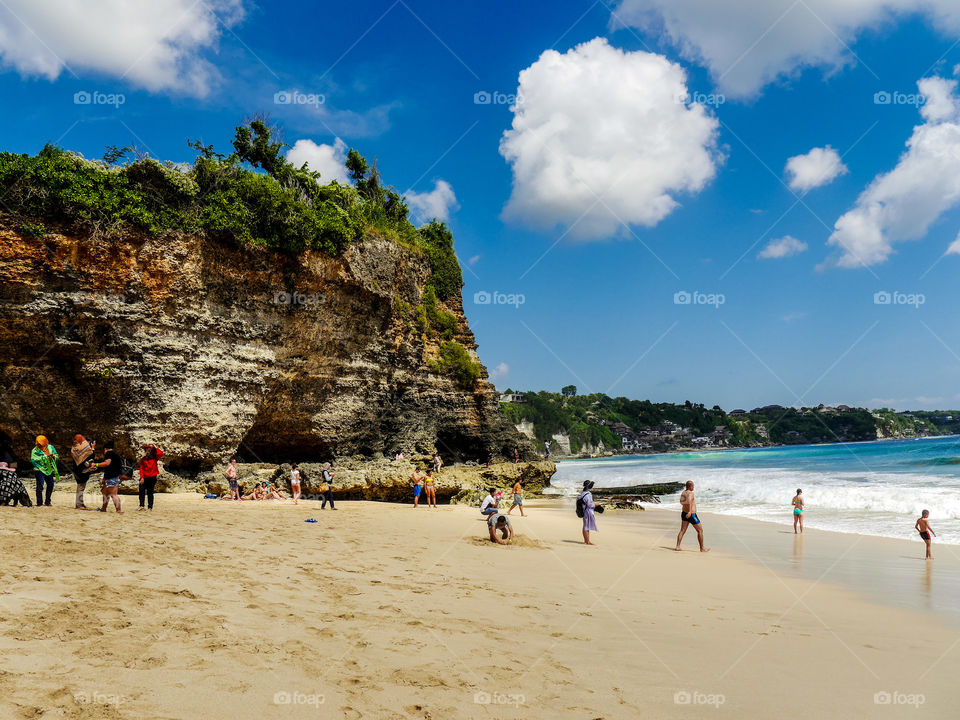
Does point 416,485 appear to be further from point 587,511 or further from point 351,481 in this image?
point 587,511

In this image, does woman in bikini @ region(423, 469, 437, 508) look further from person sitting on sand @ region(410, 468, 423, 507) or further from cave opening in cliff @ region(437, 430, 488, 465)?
cave opening in cliff @ region(437, 430, 488, 465)

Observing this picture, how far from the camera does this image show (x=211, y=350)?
1941cm

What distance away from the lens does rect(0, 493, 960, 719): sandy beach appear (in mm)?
3416

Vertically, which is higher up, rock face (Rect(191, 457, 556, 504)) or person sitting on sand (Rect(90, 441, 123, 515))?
person sitting on sand (Rect(90, 441, 123, 515))

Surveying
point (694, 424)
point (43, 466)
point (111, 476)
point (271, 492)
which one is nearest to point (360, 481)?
point (271, 492)

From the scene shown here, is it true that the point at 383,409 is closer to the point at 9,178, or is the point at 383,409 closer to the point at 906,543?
the point at 9,178

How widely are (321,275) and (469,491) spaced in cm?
1037

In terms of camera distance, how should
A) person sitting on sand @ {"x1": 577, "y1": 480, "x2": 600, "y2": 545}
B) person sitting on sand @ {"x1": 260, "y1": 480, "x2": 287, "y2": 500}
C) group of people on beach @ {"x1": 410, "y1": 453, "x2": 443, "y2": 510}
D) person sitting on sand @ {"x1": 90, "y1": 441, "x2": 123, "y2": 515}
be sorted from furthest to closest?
1. group of people on beach @ {"x1": 410, "y1": 453, "x2": 443, "y2": 510}
2. person sitting on sand @ {"x1": 260, "y1": 480, "x2": 287, "y2": 500}
3. person sitting on sand @ {"x1": 577, "y1": 480, "x2": 600, "y2": 545}
4. person sitting on sand @ {"x1": 90, "y1": 441, "x2": 123, "y2": 515}

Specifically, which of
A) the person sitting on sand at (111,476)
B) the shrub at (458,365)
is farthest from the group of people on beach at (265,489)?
the shrub at (458,365)

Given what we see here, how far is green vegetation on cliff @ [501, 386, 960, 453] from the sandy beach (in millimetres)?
109804

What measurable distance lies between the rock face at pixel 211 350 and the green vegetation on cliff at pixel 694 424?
9384 cm

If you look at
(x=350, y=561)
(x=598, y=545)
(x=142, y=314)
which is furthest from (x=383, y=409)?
(x=350, y=561)

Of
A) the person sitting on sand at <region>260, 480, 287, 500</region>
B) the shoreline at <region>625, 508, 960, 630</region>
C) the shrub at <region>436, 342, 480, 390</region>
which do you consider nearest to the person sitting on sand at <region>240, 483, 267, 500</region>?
the person sitting on sand at <region>260, 480, 287, 500</region>

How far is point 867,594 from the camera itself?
7.85 meters
